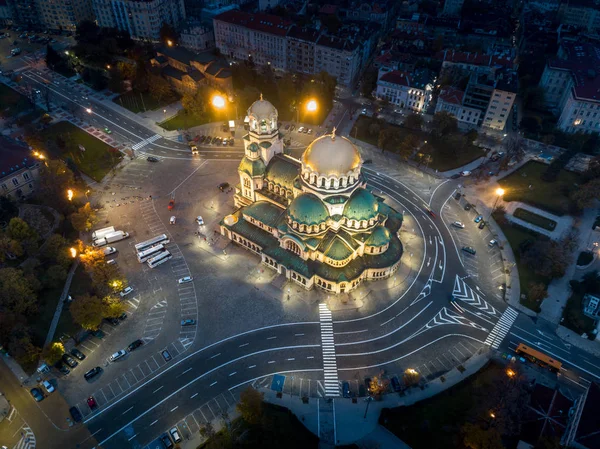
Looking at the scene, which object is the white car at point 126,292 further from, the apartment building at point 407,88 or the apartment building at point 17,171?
the apartment building at point 407,88

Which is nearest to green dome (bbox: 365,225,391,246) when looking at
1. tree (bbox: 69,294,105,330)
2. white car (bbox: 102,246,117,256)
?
tree (bbox: 69,294,105,330)

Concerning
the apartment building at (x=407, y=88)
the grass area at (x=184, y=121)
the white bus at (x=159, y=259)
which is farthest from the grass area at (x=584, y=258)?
the grass area at (x=184, y=121)

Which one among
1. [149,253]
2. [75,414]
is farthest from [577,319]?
[75,414]

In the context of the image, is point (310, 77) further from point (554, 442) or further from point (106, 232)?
point (554, 442)

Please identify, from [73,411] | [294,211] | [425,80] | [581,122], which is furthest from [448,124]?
[73,411]

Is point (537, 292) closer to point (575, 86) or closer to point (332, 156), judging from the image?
point (332, 156)
